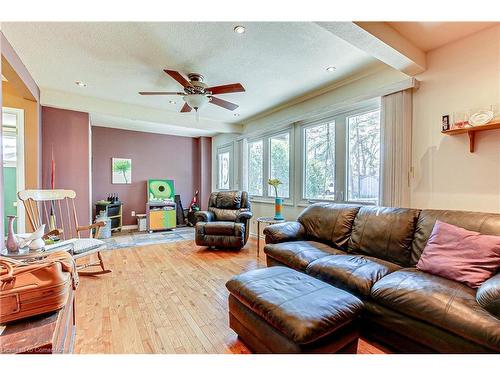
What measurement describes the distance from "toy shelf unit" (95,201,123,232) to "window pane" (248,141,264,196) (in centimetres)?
309

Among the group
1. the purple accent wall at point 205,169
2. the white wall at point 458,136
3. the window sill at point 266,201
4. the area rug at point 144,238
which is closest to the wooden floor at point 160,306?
the area rug at point 144,238

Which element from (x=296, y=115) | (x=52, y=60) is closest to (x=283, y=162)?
(x=296, y=115)

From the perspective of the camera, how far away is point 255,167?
5.10 meters

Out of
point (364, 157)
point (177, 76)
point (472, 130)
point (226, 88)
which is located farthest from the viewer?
point (364, 157)

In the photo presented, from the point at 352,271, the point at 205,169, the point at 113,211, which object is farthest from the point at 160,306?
the point at 205,169

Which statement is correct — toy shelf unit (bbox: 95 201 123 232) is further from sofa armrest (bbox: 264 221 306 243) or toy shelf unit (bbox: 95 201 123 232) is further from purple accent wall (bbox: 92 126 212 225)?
sofa armrest (bbox: 264 221 306 243)

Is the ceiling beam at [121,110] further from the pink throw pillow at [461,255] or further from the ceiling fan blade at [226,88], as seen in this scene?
the pink throw pillow at [461,255]

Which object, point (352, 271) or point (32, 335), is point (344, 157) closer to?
point (352, 271)

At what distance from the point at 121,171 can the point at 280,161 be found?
3947 millimetres

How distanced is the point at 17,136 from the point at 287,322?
13.6ft

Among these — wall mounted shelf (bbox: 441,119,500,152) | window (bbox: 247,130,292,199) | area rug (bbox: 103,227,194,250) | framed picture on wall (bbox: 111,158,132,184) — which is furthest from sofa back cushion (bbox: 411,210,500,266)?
framed picture on wall (bbox: 111,158,132,184)

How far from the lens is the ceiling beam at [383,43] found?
5.63 ft

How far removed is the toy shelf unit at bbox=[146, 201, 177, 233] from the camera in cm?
545
